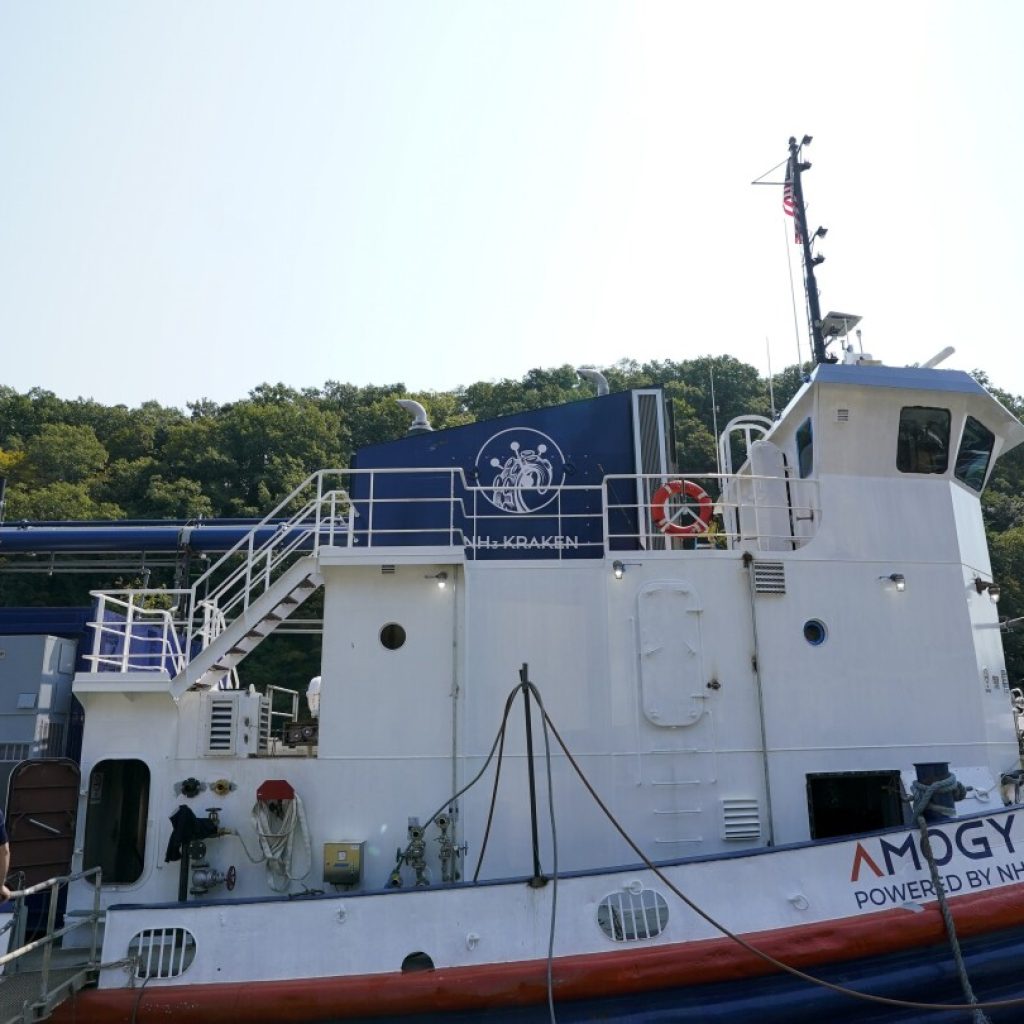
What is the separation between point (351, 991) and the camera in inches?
265

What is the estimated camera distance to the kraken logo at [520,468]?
394 inches

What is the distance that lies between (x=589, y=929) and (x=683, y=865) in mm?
862

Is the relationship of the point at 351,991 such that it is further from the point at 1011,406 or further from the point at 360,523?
the point at 1011,406

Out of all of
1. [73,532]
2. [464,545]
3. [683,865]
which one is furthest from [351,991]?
[73,532]

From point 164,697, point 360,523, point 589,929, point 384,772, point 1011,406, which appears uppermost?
point 1011,406

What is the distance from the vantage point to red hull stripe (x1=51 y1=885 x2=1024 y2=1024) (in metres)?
6.71

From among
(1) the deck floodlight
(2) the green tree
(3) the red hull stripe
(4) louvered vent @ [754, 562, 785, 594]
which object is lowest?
(3) the red hull stripe

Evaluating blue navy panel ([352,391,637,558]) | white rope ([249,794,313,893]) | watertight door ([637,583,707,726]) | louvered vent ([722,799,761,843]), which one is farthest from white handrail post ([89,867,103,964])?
louvered vent ([722,799,761,843])

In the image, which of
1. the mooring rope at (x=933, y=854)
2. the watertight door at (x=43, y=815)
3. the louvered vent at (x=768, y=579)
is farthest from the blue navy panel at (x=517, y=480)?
the mooring rope at (x=933, y=854)

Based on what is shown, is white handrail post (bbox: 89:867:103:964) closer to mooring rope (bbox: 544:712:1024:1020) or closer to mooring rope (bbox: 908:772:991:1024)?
mooring rope (bbox: 544:712:1024:1020)

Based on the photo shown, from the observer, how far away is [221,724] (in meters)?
8.68

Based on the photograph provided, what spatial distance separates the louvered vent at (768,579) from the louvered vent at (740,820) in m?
1.94

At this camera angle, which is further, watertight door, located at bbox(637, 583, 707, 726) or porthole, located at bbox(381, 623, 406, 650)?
porthole, located at bbox(381, 623, 406, 650)

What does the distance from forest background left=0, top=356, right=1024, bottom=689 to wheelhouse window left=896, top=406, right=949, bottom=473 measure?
18.9 metres
